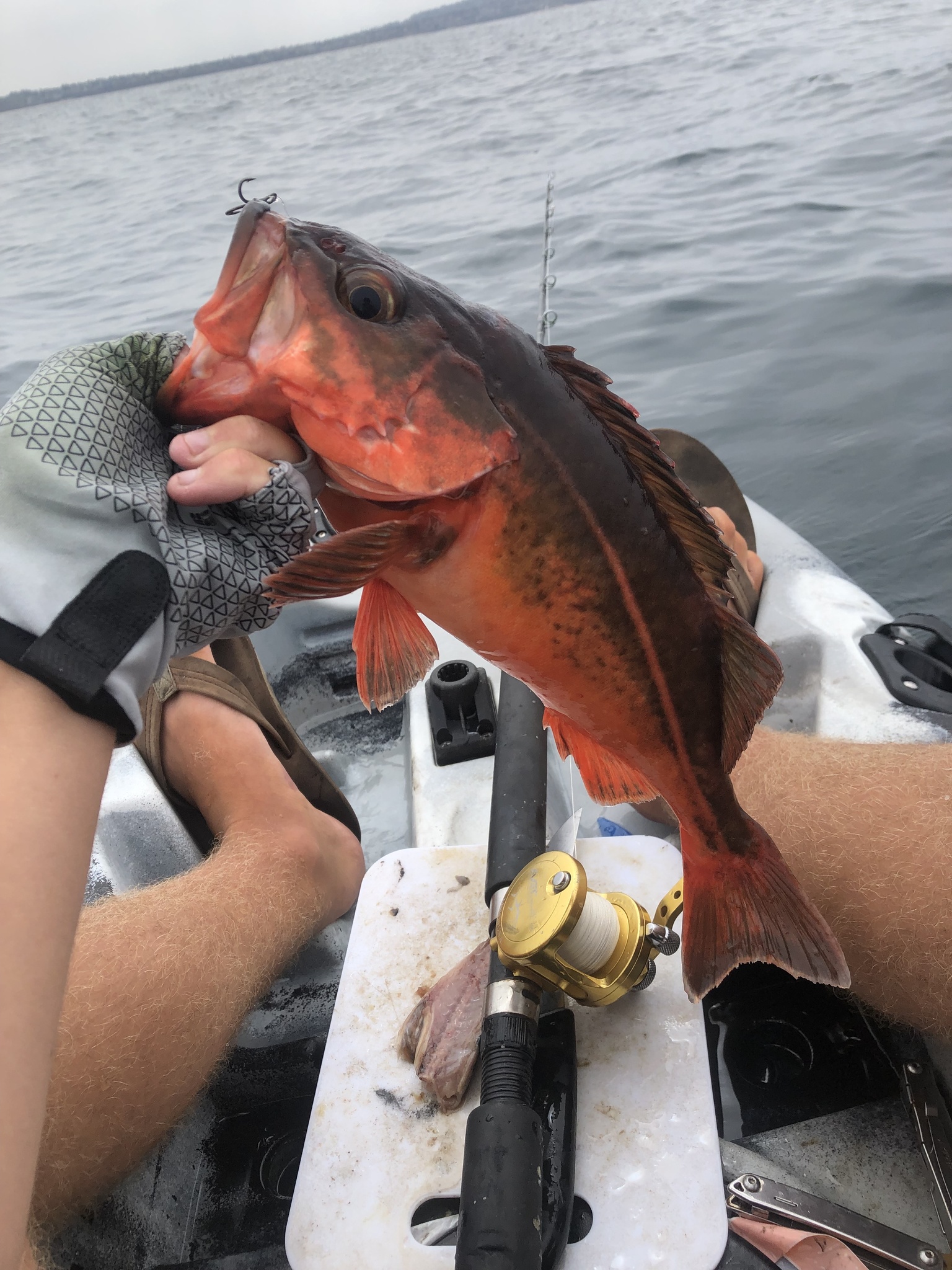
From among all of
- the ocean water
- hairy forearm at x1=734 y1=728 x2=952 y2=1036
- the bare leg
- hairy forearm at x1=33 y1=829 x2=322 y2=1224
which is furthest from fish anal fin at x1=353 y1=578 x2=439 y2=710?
the ocean water

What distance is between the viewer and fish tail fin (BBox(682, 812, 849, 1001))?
166 centimetres

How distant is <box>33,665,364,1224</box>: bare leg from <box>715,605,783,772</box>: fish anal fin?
1.43 m

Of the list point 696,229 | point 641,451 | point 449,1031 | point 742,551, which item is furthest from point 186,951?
point 696,229

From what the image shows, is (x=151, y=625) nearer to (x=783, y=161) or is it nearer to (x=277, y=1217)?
(x=277, y=1217)

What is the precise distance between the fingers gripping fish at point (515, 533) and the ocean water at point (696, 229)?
3.86m

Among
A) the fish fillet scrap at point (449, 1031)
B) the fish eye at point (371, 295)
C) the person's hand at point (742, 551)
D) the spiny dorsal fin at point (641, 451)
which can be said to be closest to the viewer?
the fish eye at point (371, 295)

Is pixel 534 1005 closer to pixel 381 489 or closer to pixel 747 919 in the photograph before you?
pixel 747 919

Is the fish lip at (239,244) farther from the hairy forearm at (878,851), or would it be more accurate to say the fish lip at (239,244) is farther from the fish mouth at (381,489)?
the hairy forearm at (878,851)

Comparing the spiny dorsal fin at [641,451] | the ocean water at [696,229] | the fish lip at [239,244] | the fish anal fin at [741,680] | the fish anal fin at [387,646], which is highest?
the fish lip at [239,244]

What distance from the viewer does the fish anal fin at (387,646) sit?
1604mm

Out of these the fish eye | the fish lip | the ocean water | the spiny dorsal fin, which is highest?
the fish lip

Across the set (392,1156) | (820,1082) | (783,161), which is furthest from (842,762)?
(783,161)

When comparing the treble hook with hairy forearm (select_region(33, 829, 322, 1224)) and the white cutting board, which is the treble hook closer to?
the white cutting board

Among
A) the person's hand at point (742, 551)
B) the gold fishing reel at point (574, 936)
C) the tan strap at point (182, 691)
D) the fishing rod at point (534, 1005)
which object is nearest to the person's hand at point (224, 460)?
the fishing rod at point (534, 1005)
